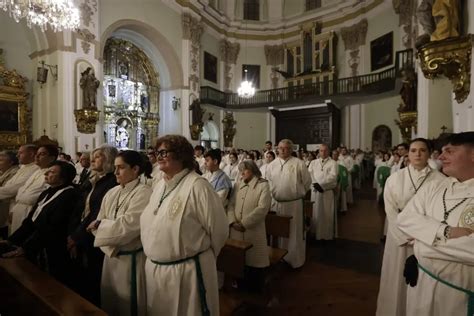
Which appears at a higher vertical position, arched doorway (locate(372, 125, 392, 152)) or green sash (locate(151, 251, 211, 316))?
arched doorway (locate(372, 125, 392, 152))

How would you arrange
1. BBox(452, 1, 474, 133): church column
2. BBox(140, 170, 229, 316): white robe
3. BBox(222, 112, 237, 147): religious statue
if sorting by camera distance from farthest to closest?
1. BBox(222, 112, 237, 147): religious statue
2. BBox(452, 1, 474, 133): church column
3. BBox(140, 170, 229, 316): white robe

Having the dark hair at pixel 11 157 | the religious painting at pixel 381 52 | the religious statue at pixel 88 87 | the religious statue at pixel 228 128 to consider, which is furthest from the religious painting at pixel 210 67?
the dark hair at pixel 11 157

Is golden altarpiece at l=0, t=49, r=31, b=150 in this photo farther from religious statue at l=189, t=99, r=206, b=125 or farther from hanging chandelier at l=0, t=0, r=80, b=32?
religious statue at l=189, t=99, r=206, b=125

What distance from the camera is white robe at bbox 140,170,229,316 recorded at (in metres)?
2.19

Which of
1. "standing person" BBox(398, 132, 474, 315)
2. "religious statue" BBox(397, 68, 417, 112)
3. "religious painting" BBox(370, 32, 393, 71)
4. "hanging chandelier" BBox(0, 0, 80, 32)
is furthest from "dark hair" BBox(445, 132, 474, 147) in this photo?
"religious painting" BBox(370, 32, 393, 71)

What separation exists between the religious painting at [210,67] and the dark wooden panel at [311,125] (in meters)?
4.96

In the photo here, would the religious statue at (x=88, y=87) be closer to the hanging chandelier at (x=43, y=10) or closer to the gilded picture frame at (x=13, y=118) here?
the gilded picture frame at (x=13, y=118)

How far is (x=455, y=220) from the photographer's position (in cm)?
195

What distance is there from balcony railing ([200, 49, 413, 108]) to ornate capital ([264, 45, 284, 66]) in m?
3.08

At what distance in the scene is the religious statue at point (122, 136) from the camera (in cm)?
1576

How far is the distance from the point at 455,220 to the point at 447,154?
430 millimetres

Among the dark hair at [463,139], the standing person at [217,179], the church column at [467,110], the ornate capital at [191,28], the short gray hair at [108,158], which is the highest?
the ornate capital at [191,28]

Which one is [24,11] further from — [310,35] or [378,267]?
[310,35]

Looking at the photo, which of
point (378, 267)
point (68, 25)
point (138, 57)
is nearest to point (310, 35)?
point (138, 57)
